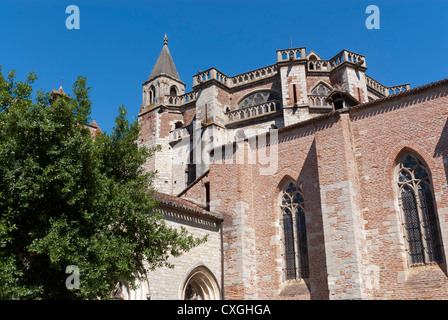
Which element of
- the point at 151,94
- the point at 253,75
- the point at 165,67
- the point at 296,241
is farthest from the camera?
the point at 165,67

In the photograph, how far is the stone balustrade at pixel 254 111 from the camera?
1018 inches

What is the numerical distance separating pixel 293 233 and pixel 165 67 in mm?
22194

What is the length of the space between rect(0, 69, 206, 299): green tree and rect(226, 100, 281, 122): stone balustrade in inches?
696

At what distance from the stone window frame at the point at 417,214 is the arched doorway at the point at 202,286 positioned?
644 cm

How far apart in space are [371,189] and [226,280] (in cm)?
593

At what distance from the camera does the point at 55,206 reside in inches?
332

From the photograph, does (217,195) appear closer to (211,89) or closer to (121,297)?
(121,297)

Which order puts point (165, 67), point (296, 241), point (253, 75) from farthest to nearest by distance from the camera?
1. point (165, 67)
2. point (253, 75)
3. point (296, 241)

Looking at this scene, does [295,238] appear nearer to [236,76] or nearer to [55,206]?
[55,206]

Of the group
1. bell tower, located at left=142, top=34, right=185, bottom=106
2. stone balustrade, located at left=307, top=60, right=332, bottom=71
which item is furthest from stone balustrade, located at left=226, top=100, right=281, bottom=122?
bell tower, located at left=142, top=34, right=185, bottom=106

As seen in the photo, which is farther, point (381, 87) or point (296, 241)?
point (381, 87)

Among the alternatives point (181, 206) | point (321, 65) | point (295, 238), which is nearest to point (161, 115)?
point (321, 65)
